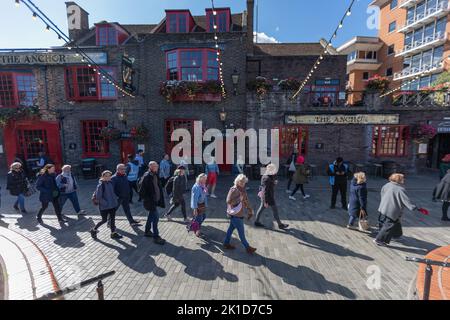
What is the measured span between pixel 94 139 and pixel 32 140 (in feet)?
11.9

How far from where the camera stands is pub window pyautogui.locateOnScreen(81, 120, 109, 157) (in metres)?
13.2

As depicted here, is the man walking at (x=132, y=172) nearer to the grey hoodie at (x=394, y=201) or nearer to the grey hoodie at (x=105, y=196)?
the grey hoodie at (x=105, y=196)

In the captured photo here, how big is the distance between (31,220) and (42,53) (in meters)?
10.3

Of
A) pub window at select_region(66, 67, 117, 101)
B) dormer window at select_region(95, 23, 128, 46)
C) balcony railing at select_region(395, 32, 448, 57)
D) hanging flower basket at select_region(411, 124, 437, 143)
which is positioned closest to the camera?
hanging flower basket at select_region(411, 124, 437, 143)

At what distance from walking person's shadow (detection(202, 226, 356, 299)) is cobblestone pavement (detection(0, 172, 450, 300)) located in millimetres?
17

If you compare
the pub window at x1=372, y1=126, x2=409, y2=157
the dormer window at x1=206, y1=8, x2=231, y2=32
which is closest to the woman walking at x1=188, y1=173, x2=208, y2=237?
the dormer window at x1=206, y1=8, x2=231, y2=32

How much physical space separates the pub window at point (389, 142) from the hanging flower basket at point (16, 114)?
63.7ft

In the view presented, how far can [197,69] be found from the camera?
484 inches

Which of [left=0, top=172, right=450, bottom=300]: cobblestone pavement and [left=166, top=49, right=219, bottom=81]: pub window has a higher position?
[left=166, top=49, right=219, bottom=81]: pub window

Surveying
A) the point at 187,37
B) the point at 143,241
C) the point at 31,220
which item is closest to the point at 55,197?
the point at 31,220

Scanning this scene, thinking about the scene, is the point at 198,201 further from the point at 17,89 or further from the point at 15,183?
the point at 17,89

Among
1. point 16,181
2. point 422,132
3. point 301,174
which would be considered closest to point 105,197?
point 16,181

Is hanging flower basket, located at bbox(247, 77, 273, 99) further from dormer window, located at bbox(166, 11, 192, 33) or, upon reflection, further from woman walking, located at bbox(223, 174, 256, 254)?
woman walking, located at bbox(223, 174, 256, 254)

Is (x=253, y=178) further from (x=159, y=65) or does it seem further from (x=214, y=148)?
(x=159, y=65)
